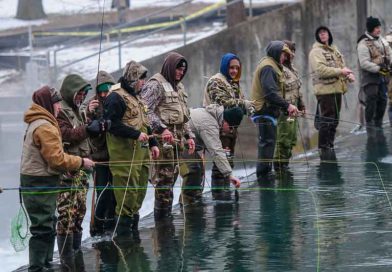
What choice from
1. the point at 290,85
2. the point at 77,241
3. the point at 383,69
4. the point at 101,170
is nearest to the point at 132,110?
the point at 101,170

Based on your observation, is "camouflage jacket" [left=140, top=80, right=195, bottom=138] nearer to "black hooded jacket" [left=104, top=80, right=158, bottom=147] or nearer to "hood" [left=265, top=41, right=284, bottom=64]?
"black hooded jacket" [left=104, top=80, right=158, bottom=147]

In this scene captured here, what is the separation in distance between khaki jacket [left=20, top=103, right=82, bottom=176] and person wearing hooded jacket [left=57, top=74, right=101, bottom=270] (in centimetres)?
65

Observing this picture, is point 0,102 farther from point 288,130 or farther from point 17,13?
point 288,130

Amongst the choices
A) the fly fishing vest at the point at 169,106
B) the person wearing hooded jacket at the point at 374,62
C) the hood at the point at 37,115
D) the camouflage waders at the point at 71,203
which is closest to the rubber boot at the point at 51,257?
the camouflage waders at the point at 71,203

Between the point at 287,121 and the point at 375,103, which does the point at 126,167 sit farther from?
the point at 375,103

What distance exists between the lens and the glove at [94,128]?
450 inches

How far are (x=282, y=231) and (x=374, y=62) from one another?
7.27 m

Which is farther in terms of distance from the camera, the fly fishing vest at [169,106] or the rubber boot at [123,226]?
the fly fishing vest at [169,106]

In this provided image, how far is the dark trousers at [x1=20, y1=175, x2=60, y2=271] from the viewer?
10570 mm

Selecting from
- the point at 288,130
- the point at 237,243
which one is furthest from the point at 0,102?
the point at 237,243

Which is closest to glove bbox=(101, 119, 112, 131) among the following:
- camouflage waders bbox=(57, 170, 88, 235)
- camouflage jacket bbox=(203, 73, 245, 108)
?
camouflage waders bbox=(57, 170, 88, 235)

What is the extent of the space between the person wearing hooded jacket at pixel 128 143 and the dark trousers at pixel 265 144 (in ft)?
11.0

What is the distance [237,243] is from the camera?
38.1 ft

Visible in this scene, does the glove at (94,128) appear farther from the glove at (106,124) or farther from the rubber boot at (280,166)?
the rubber boot at (280,166)
